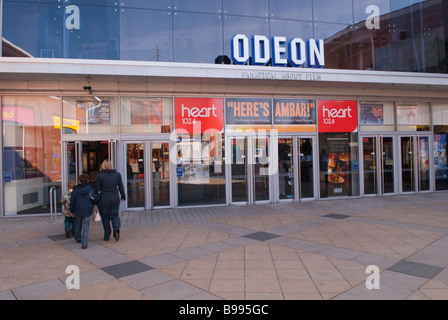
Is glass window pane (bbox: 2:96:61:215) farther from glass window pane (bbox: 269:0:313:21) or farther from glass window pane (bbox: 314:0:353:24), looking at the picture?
glass window pane (bbox: 314:0:353:24)

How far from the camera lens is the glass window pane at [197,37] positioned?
11.0 m

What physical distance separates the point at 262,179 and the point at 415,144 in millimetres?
6798

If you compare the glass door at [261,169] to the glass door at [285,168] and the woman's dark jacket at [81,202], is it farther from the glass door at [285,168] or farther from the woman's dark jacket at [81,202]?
the woman's dark jacket at [81,202]

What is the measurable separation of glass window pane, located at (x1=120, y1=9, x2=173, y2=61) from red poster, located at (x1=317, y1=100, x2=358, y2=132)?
19.3 feet

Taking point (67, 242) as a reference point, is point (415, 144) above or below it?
above

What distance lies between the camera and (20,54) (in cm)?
972

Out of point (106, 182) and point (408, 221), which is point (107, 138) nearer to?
point (106, 182)

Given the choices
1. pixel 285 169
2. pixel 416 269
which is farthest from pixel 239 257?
pixel 285 169

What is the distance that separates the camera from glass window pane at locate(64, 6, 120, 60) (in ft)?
33.0

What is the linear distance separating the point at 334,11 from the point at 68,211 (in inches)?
434

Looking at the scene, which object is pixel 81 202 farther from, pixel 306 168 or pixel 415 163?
pixel 415 163

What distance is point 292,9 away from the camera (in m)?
11.8

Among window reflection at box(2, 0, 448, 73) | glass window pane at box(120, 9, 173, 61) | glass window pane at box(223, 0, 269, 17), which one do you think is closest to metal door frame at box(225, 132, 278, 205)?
window reflection at box(2, 0, 448, 73)
